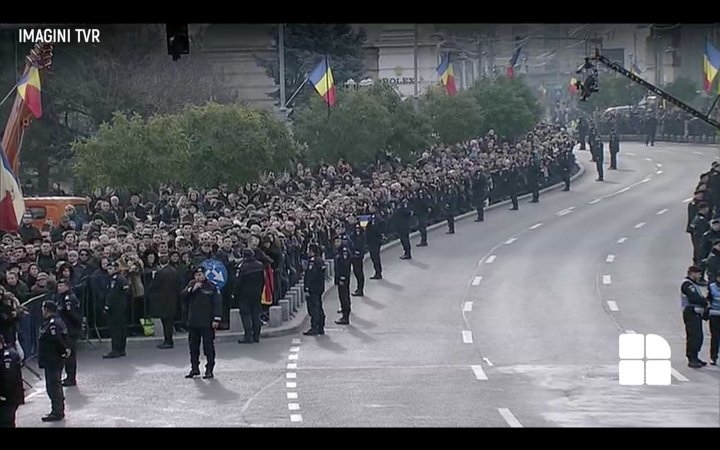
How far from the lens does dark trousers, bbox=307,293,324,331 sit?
23.0 metres

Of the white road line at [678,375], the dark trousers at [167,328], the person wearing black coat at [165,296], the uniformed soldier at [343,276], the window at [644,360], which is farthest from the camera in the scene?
the uniformed soldier at [343,276]

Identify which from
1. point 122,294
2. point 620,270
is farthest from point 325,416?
point 620,270

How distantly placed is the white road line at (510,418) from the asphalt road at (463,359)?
1.4 inches

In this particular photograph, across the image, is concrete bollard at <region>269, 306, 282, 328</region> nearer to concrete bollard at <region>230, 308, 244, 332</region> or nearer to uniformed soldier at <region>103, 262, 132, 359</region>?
concrete bollard at <region>230, 308, 244, 332</region>

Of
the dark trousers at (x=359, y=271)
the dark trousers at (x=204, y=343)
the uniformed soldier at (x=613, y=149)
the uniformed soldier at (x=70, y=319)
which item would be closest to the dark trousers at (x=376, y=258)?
the dark trousers at (x=359, y=271)

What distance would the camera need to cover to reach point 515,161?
39.8m

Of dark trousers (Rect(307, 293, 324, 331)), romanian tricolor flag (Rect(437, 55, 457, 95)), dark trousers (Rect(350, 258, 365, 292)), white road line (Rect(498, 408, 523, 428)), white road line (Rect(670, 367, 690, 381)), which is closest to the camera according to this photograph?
white road line (Rect(498, 408, 523, 428))

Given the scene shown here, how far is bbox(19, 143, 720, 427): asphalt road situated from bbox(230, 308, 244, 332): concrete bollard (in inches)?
24.3

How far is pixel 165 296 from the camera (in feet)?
72.4

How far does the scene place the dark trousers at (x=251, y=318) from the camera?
22.4m

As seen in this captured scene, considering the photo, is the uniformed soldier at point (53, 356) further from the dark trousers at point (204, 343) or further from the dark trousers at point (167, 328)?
the dark trousers at point (167, 328)

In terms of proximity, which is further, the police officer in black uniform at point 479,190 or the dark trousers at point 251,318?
the police officer in black uniform at point 479,190

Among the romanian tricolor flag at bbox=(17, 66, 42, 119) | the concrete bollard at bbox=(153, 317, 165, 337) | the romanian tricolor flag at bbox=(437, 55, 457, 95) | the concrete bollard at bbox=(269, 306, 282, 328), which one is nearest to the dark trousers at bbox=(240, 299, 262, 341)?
the concrete bollard at bbox=(269, 306, 282, 328)

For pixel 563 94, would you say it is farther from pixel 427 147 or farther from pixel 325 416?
pixel 325 416
